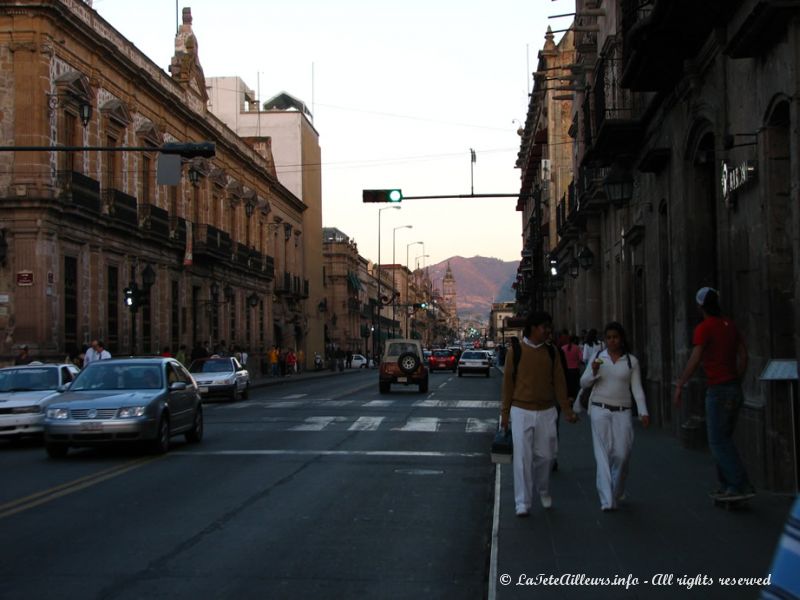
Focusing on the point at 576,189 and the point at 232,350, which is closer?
the point at 576,189

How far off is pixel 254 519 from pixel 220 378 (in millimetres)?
22764

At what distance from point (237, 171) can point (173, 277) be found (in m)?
14.5

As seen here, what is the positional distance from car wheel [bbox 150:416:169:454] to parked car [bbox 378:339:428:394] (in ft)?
60.2

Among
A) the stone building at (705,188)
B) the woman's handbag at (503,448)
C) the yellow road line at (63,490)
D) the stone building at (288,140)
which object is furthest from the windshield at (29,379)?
the stone building at (288,140)

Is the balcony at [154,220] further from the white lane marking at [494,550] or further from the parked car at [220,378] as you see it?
the white lane marking at [494,550]

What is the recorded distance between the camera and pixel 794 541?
9.26ft

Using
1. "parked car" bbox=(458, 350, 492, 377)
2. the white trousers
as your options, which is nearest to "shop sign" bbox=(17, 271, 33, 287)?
the white trousers

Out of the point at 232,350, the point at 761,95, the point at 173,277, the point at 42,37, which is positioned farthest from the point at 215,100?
the point at 761,95

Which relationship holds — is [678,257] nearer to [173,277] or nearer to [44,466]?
[44,466]

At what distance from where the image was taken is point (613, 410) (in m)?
9.70

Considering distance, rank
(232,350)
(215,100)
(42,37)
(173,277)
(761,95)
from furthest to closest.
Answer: (215,100), (232,350), (173,277), (42,37), (761,95)

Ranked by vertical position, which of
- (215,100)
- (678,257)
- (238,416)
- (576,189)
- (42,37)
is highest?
(215,100)

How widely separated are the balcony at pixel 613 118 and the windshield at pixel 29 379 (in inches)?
458

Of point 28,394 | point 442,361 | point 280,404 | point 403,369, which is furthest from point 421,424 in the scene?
point 442,361
